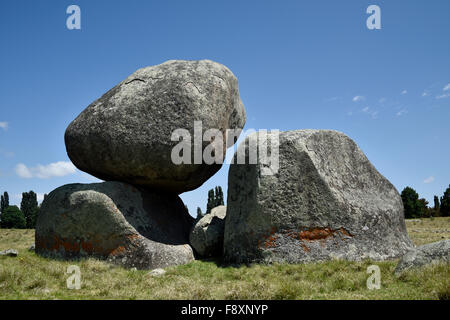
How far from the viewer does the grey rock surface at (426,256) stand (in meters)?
6.64

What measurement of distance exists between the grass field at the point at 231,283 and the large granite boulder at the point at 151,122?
273 centimetres

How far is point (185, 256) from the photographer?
9.95 metres

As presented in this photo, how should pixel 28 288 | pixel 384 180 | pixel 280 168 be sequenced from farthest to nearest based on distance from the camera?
pixel 384 180 → pixel 280 168 → pixel 28 288

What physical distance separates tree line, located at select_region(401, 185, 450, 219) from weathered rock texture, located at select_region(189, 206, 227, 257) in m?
39.4

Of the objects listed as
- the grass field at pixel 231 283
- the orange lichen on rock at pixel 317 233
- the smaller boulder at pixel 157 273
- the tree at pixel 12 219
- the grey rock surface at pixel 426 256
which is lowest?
the tree at pixel 12 219

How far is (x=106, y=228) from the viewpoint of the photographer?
9.40 m

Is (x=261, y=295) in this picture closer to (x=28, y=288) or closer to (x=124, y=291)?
(x=124, y=291)

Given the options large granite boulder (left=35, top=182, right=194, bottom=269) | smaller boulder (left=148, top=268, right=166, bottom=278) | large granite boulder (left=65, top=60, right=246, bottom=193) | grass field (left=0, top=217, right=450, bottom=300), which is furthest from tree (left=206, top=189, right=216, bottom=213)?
smaller boulder (left=148, top=268, right=166, bottom=278)

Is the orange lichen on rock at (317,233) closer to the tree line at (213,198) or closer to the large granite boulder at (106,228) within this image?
the large granite boulder at (106,228)

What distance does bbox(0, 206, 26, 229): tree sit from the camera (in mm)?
45469

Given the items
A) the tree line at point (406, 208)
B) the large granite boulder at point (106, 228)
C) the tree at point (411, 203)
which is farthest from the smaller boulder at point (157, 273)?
the tree at point (411, 203)

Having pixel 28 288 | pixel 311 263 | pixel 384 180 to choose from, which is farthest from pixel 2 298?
pixel 384 180
